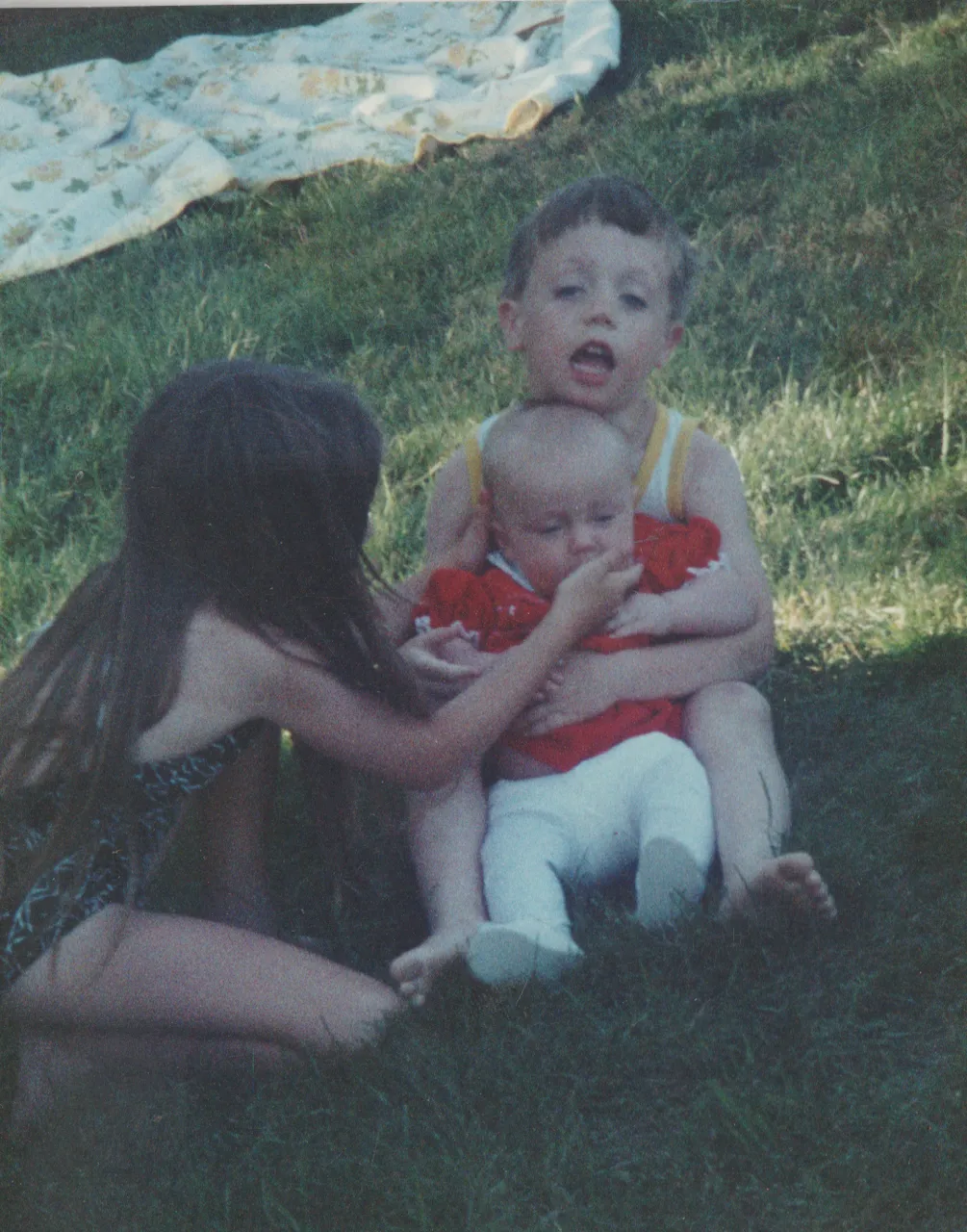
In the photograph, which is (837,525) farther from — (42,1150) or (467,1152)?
(42,1150)

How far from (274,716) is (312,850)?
437 millimetres

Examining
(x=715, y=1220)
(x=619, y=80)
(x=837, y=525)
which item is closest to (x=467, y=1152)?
(x=715, y=1220)

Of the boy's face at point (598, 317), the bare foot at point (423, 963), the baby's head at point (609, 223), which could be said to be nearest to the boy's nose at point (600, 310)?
the boy's face at point (598, 317)

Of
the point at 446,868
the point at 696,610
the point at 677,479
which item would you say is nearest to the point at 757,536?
the point at 677,479

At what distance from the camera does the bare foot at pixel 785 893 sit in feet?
5.09

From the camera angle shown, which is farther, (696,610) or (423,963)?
(696,610)

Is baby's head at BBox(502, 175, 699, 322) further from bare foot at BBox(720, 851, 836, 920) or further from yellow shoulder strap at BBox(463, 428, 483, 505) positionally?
bare foot at BBox(720, 851, 836, 920)

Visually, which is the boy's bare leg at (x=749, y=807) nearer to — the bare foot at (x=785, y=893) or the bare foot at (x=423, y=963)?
the bare foot at (x=785, y=893)

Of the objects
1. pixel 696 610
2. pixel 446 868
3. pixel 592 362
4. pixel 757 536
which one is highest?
pixel 592 362

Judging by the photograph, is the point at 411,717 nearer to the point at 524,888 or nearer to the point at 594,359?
the point at 524,888

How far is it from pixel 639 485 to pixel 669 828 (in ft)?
1.80

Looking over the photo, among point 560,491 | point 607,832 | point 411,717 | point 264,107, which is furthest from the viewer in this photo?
point 264,107

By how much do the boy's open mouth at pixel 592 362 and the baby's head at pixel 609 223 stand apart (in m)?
0.14

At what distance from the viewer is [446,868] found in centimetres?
176
